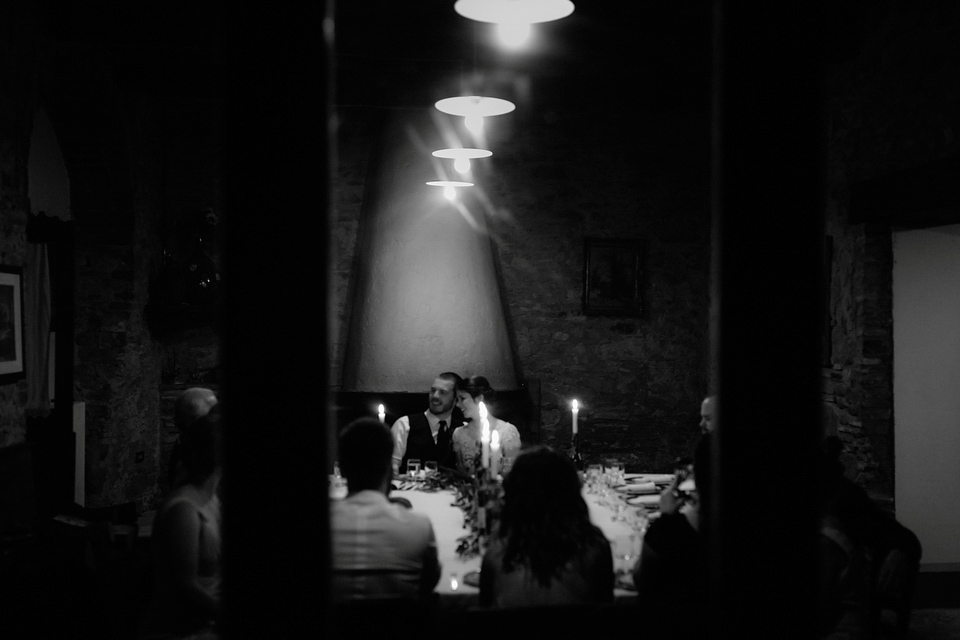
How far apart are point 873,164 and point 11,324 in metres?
5.23

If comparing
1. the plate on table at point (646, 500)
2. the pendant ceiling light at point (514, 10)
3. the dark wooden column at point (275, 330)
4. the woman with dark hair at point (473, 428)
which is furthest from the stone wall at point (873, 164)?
the dark wooden column at point (275, 330)

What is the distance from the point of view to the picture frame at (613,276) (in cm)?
764

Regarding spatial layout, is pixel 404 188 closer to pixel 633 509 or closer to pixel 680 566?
pixel 633 509

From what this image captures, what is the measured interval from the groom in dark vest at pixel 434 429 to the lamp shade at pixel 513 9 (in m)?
2.76

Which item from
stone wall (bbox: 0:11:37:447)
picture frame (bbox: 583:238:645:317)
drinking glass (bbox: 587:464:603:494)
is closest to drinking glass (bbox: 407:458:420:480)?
drinking glass (bbox: 587:464:603:494)

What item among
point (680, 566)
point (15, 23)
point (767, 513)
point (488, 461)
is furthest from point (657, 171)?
point (767, 513)

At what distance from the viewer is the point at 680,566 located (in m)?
2.51

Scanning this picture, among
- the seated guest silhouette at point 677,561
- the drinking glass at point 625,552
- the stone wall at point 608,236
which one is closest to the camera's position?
the seated guest silhouette at point 677,561

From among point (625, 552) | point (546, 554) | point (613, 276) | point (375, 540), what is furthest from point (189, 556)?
point (613, 276)

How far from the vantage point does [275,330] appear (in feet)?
2.77

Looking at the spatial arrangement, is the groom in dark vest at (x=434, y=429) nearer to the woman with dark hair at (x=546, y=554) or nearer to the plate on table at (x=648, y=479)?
the plate on table at (x=648, y=479)

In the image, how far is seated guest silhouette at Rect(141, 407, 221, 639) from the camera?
2625mm

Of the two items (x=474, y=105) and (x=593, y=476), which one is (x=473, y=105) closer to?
(x=474, y=105)

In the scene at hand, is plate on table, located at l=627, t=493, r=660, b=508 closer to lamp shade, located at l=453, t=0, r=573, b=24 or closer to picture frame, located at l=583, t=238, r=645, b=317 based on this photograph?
lamp shade, located at l=453, t=0, r=573, b=24
